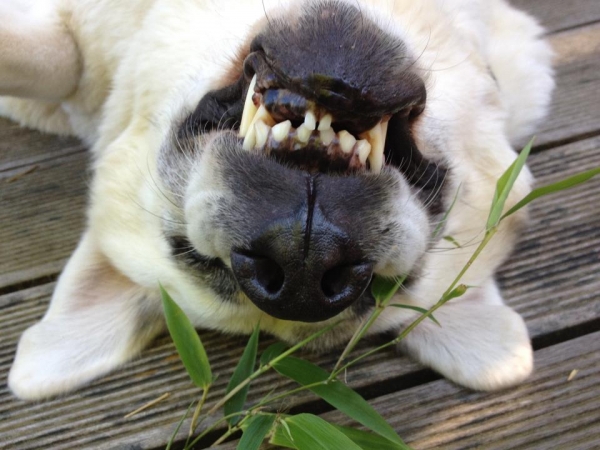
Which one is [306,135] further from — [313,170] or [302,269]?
[302,269]

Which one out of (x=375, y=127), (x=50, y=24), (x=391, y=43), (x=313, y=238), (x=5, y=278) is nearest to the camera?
(x=313, y=238)

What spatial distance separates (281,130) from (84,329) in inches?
30.1

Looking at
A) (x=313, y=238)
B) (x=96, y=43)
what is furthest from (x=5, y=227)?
(x=313, y=238)

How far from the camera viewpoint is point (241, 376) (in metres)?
1.29

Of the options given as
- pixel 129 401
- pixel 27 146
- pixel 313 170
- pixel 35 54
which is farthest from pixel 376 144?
pixel 27 146

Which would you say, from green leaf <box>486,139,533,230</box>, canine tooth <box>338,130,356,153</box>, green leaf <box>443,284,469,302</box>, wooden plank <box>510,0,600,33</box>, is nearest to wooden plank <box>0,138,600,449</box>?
green leaf <box>443,284,469,302</box>

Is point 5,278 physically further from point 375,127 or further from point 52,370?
point 375,127

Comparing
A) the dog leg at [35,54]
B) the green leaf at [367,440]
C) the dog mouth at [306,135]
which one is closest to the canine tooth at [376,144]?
the dog mouth at [306,135]

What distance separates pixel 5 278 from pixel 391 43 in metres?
1.28

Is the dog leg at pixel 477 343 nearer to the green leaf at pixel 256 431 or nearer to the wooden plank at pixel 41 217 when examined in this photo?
the green leaf at pixel 256 431

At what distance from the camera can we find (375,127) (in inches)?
44.4

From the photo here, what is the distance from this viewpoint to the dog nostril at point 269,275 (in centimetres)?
106

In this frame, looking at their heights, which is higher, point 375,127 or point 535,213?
point 375,127

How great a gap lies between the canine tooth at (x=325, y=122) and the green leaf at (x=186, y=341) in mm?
476
